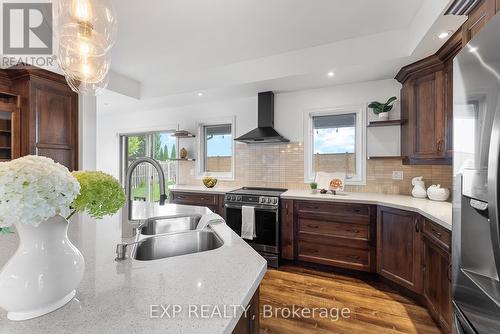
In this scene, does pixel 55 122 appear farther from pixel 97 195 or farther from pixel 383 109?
pixel 383 109

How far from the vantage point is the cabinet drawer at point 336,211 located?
2471 millimetres

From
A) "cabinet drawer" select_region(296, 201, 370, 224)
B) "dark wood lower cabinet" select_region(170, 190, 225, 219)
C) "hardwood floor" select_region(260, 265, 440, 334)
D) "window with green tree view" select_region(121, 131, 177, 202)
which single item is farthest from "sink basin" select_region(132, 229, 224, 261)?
"window with green tree view" select_region(121, 131, 177, 202)

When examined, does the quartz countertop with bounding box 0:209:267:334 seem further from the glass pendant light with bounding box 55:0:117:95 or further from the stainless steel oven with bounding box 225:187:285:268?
the stainless steel oven with bounding box 225:187:285:268

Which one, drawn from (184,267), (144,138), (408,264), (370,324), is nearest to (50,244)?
(184,267)

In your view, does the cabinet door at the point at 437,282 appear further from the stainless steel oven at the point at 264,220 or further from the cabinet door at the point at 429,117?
the stainless steel oven at the point at 264,220

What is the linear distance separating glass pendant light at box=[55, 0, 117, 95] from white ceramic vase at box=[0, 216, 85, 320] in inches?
56.4

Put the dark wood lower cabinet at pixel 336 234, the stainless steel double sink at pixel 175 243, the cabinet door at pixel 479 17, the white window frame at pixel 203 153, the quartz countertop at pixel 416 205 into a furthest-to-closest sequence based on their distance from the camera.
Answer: the white window frame at pixel 203 153 < the dark wood lower cabinet at pixel 336 234 < the quartz countertop at pixel 416 205 < the stainless steel double sink at pixel 175 243 < the cabinet door at pixel 479 17

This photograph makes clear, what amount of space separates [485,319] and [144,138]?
16.5 feet

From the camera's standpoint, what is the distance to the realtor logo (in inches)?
74.2

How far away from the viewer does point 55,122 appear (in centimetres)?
285

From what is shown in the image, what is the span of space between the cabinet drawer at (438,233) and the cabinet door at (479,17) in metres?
1.21

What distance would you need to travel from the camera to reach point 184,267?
2.75 feet

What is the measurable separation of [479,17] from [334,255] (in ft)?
7.49

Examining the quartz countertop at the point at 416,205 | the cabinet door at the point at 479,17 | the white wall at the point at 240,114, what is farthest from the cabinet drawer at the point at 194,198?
the cabinet door at the point at 479,17
